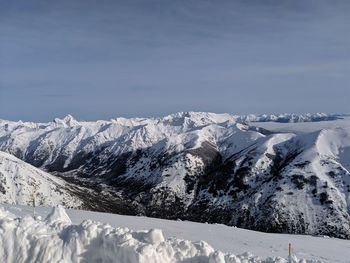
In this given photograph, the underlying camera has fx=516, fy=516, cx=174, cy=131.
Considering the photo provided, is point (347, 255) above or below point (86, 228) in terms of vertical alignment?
below

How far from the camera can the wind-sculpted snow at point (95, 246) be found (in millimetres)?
22656

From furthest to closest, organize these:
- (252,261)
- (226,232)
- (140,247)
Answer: (226,232), (252,261), (140,247)

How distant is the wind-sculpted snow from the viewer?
22656 mm

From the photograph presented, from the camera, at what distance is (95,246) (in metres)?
23.0

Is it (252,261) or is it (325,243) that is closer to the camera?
(252,261)

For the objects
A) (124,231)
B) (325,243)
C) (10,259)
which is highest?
(124,231)

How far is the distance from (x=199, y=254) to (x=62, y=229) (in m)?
6.54

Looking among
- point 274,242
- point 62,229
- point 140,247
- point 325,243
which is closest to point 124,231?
point 140,247

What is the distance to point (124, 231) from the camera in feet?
77.3

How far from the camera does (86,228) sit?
76.6 ft

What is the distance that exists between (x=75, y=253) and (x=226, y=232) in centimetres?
2832

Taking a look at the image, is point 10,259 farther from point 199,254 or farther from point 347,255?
point 347,255

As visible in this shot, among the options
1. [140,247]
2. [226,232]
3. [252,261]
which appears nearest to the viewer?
[140,247]

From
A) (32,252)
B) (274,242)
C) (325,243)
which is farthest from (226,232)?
(32,252)
